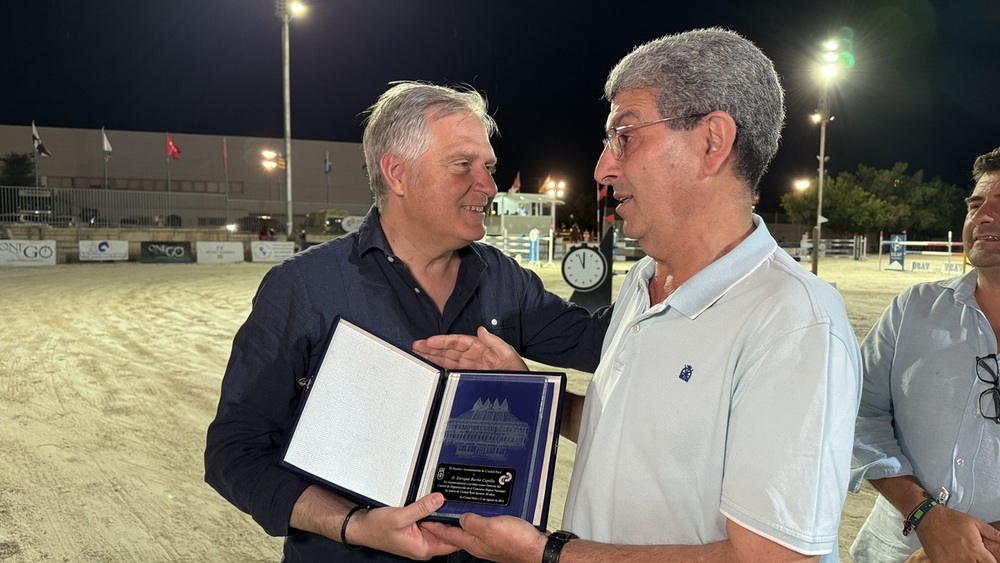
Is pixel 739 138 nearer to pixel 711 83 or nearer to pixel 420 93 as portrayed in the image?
pixel 711 83

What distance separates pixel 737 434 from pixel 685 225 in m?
0.56

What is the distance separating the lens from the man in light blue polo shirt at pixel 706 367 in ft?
4.10

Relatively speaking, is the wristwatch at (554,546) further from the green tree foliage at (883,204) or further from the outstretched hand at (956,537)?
the green tree foliage at (883,204)

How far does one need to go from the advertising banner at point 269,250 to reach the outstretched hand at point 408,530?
25.6 meters

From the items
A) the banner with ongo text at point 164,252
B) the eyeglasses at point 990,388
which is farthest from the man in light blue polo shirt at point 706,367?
the banner with ongo text at point 164,252

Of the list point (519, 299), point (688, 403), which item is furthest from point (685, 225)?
point (519, 299)

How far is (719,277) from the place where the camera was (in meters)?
1.48

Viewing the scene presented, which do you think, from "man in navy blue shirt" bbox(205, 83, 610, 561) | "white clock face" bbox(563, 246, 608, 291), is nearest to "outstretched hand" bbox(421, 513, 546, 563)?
"man in navy blue shirt" bbox(205, 83, 610, 561)

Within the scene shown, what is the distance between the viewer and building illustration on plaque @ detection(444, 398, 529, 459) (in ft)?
5.50

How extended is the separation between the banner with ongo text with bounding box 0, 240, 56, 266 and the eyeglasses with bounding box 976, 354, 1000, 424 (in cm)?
2602

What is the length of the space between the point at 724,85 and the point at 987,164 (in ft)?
5.23

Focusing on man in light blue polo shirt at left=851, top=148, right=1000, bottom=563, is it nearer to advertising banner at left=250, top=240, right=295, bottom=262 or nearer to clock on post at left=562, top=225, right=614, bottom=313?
clock on post at left=562, top=225, right=614, bottom=313

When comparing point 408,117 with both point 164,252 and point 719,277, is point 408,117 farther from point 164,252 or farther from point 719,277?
point 164,252

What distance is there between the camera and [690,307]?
147 cm
